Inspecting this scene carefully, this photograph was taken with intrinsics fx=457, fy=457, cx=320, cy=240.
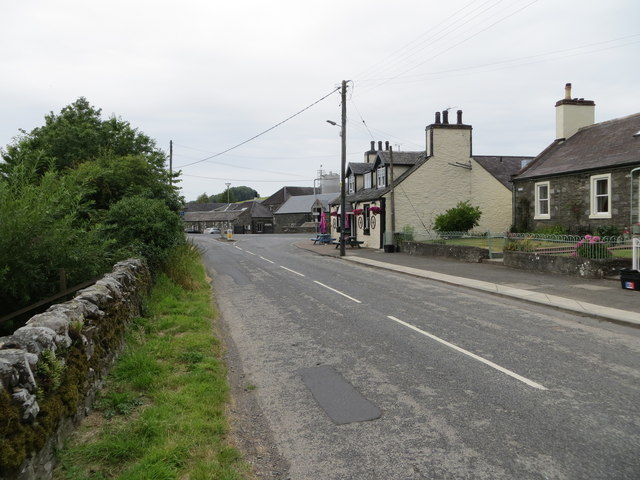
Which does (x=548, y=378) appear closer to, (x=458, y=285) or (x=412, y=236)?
(x=458, y=285)

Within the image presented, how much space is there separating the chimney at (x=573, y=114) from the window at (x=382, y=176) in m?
12.0

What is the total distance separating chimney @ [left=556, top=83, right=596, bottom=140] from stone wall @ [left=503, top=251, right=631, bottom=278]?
1437cm

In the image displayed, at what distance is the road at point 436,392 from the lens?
4102mm

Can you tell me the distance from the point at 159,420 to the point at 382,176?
105 feet

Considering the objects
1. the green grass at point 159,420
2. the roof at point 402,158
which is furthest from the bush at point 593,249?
the roof at point 402,158

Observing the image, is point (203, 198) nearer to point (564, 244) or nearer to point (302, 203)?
point (302, 203)

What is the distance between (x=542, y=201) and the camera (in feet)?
89.2

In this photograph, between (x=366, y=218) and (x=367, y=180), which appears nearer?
(x=366, y=218)

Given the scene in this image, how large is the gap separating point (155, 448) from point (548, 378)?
4.92 meters

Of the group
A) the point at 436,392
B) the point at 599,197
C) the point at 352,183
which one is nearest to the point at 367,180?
the point at 352,183

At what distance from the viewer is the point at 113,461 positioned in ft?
13.1

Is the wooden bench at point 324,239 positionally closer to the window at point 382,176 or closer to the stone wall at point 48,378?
the window at point 382,176

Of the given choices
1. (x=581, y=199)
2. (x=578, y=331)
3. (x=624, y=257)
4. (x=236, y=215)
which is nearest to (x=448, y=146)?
(x=581, y=199)

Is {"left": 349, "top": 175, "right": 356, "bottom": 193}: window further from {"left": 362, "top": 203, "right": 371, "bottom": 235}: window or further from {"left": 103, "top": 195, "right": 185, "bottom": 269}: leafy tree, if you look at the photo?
{"left": 103, "top": 195, "right": 185, "bottom": 269}: leafy tree
